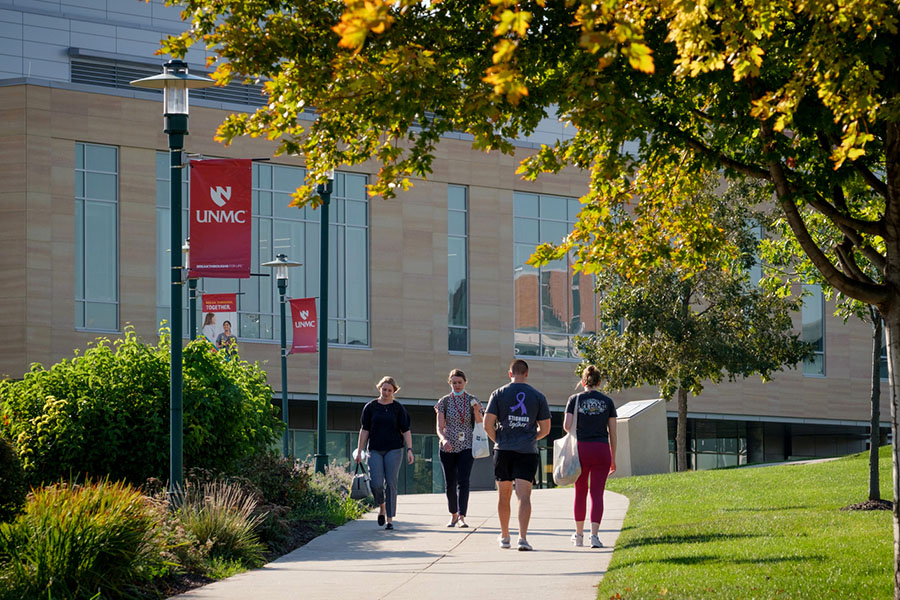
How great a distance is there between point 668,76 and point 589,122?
5.92 feet

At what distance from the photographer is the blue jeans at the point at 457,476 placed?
46.0 ft

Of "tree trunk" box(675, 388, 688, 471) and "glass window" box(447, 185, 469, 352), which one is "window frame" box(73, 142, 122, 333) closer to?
"glass window" box(447, 185, 469, 352)

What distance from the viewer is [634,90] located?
27.8ft

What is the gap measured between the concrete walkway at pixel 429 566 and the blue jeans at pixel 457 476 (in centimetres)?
36

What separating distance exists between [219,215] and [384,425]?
301 centimetres

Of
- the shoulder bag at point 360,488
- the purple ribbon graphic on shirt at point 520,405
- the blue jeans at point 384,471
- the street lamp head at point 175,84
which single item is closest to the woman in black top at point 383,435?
the blue jeans at point 384,471

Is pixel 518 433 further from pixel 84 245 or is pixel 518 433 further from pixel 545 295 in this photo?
pixel 545 295

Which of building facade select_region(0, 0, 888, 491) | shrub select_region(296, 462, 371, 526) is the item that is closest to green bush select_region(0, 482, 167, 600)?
shrub select_region(296, 462, 371, 526)

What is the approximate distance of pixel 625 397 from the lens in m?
44.4

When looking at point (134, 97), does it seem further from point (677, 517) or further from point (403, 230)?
point (677, 517)

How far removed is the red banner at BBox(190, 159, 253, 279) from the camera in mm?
13203

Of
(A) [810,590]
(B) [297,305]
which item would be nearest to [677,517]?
(A) [810,590]

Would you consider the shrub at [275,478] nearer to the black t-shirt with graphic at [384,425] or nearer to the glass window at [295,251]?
the black t-shirt with graphic at [384,425]

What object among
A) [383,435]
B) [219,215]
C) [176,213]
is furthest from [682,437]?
[176,213]
